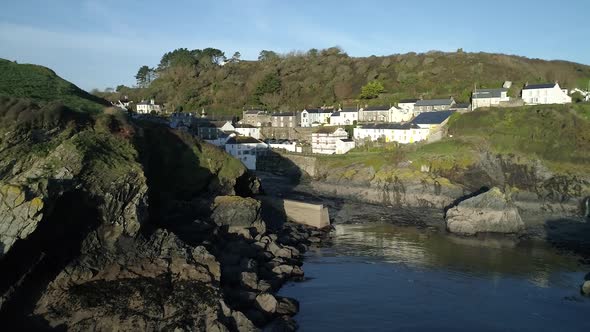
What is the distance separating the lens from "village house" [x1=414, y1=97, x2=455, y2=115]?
213 feet

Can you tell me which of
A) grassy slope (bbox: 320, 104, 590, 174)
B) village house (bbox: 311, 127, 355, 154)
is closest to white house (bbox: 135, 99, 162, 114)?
village house (bbox: 311, 127, 355, 154)

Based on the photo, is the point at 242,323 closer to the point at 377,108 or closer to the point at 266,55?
the point at 377,108

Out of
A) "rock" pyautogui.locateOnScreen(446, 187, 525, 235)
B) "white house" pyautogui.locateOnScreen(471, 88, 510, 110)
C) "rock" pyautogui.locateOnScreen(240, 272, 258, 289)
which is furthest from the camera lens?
"white house" pyautogui.locateOnScreen(471, 88, 510, 110)

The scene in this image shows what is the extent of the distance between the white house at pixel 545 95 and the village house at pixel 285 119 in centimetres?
3258

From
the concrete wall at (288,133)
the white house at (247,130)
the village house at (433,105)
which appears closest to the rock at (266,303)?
the village house at (433,105)

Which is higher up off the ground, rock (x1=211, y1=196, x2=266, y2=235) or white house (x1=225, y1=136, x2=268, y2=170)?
white house (x1=225, y1=136, x2=268, y2=170)

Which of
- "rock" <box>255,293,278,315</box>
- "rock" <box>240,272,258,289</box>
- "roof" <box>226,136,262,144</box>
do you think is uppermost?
"roof" <box>226,136,262,144</box>

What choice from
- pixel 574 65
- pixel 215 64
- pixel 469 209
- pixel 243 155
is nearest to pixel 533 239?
pixel 469 209

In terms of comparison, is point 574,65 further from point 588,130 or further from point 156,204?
point 156,204

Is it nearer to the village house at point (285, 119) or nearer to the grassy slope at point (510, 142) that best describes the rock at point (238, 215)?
the grassy slope at point (510, 142)

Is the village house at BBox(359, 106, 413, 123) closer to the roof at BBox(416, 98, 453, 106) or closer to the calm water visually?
the roof at BBox(416, 98, 453, 106)

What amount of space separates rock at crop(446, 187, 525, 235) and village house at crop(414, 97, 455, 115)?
2972 cm

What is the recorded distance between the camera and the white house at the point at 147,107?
293ft

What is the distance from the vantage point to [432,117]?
59625 millimetres
